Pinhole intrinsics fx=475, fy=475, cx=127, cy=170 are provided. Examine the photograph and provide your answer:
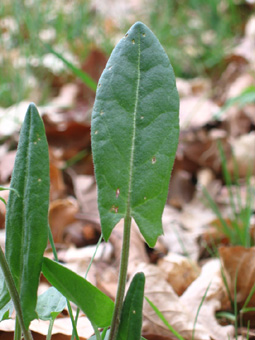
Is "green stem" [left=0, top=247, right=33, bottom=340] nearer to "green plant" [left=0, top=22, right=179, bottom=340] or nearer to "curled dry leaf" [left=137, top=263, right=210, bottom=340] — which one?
"green plant" [left=0, top=22, right=179, bottom=340]

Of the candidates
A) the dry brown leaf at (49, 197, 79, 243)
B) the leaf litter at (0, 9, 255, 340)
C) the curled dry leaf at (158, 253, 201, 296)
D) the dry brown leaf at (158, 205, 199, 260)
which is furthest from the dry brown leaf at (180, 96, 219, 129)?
the curled dry leaf at (158, 253, 201, 296)

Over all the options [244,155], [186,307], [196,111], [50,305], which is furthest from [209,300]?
[196,111]

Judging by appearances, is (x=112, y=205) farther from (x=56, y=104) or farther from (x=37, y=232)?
(x=56, y=104)

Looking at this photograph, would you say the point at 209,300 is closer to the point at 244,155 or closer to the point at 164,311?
the point at 164,311

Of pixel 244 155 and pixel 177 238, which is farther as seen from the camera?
pixel 244 155

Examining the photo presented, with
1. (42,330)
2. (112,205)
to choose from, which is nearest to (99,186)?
(112,205)

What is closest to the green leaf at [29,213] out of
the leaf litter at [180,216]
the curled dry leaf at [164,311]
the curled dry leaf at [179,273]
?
the leaf litter at [180,216]

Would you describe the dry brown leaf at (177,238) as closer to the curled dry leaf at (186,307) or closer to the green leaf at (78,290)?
the curled dry leaf at (186,307)
